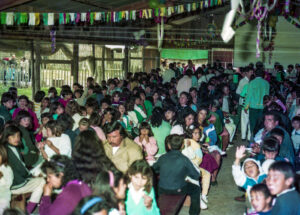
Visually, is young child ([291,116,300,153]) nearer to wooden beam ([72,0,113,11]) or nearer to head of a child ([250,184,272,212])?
head of a child ([250,184,272,212])

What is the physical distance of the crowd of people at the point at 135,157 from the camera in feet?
12.3

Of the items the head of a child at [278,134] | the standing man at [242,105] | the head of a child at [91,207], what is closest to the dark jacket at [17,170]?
the head of a child at [91,207]

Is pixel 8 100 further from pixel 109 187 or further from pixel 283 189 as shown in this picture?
pixel 283 189

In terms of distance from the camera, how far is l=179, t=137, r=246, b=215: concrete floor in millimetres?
6078

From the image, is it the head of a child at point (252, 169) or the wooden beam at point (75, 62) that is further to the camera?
the wooden beam at point (75, 62)

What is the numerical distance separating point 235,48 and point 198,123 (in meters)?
13.9

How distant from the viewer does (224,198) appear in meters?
6.59

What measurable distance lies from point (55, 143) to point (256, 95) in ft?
17.5

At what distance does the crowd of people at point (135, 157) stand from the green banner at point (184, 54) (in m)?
9.89

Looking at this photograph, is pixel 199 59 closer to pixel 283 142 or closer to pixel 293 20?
pixel 293 20

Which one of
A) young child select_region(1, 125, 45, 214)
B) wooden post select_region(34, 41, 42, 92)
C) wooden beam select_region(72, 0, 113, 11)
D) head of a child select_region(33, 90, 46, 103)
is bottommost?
young child select_region(1, 125, 45, 214)

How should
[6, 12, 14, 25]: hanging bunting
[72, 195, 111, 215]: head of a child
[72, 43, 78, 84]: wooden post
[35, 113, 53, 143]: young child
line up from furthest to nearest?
[72, 43, 78, 84]: wooden post
[6, 12, 14, 25]: hanging bunting
[35, 113, 53, 143]: young child
[72, 195, 111, 215]: head of a child

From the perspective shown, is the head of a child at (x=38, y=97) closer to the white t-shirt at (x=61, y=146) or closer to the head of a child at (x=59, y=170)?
the white t-shirt at (x=61, y=146)

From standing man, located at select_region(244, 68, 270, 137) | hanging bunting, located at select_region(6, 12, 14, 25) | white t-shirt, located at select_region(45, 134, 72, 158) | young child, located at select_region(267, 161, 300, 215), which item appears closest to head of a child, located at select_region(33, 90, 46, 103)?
hanging bunting, located at select_region(6, 12, 14, 25)
